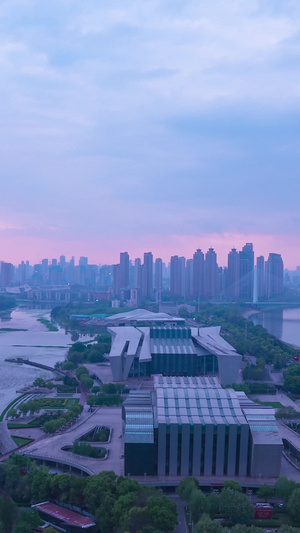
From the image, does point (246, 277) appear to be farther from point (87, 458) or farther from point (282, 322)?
point (87, 458)

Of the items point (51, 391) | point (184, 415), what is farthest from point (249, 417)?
point (51, 391)

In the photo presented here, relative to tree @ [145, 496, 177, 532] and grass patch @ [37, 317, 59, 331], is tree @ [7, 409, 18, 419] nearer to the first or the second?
tree @ [145, 496, 177, 532]

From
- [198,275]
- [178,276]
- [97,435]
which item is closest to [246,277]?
[198,275]

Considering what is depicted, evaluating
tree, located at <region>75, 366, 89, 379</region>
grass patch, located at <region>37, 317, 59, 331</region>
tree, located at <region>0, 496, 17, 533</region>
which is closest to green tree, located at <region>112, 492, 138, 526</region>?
tree, located at <region>0, 496, 17, 533</region>

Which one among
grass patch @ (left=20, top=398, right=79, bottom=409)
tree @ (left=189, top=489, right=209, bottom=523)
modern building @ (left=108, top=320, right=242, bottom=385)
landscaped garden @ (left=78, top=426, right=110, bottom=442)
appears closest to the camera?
tree @ (left=189, top=489, right=209, bottom=523)

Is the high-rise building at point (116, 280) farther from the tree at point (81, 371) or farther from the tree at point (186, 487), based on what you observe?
the tree at point (186, 487)

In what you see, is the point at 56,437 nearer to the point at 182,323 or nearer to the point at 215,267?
the point at 182,323

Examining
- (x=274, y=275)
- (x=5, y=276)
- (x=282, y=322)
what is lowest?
(x=282, y=322)

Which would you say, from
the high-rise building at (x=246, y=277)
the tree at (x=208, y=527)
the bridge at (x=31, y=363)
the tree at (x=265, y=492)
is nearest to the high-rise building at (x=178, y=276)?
the high-rise building at (x=246, y=277)
